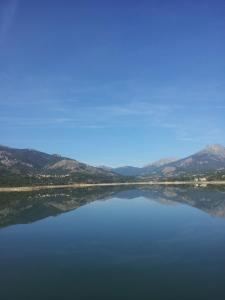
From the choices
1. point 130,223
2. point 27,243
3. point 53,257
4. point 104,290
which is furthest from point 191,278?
point 130,223

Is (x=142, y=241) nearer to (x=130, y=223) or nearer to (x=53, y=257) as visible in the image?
(x=53, y=257)

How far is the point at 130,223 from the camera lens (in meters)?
62.3

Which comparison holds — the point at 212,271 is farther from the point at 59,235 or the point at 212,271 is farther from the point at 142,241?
the point at 59,235

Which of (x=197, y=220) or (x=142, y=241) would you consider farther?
(x=197, y=220)

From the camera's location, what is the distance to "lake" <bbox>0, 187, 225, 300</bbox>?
2797cm

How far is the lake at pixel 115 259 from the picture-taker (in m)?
28.0

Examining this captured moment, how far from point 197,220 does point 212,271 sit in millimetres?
31302

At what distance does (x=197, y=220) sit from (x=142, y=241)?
19.1 meters

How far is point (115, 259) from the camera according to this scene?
36.8 metres

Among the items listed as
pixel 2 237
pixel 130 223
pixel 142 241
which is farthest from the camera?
pixel 130 223

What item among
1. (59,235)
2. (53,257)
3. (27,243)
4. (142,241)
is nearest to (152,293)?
(53,257)

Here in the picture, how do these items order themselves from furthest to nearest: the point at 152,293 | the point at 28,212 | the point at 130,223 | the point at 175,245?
the point at 28,212
the point at 130,223
the point at 175,245
the point at 152,293

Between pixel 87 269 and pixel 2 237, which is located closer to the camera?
pixel 87 269

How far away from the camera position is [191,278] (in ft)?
98.5
